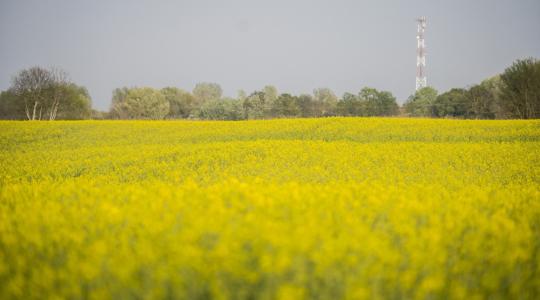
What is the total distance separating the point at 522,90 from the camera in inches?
1690

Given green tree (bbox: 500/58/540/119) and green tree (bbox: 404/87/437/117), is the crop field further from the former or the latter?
green tree (bbox: 404/87/437/117)

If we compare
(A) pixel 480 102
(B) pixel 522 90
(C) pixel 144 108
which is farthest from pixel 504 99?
(C) pixel 144 108

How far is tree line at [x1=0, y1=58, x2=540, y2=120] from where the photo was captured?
1715 inches

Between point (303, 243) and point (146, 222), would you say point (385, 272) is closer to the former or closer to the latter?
point (303, 243)

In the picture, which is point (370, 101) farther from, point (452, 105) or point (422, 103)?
point (452, 105)

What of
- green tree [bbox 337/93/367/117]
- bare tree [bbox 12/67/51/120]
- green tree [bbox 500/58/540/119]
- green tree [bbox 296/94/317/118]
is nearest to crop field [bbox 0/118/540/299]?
green tree [bbox 500/58/540/119]

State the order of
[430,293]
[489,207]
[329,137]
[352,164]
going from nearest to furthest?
[430,293]
[489,207]
[352,164]
[329,137]

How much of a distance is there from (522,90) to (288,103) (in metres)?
38.9

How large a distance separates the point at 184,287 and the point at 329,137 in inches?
689

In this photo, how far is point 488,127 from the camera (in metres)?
22.8

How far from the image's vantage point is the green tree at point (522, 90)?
4200cm

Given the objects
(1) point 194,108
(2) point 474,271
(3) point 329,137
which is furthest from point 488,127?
(1) point 194,108

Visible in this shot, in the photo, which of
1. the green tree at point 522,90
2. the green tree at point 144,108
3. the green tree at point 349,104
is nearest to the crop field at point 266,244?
the green tree at point 522,90

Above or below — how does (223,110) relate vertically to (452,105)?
above
